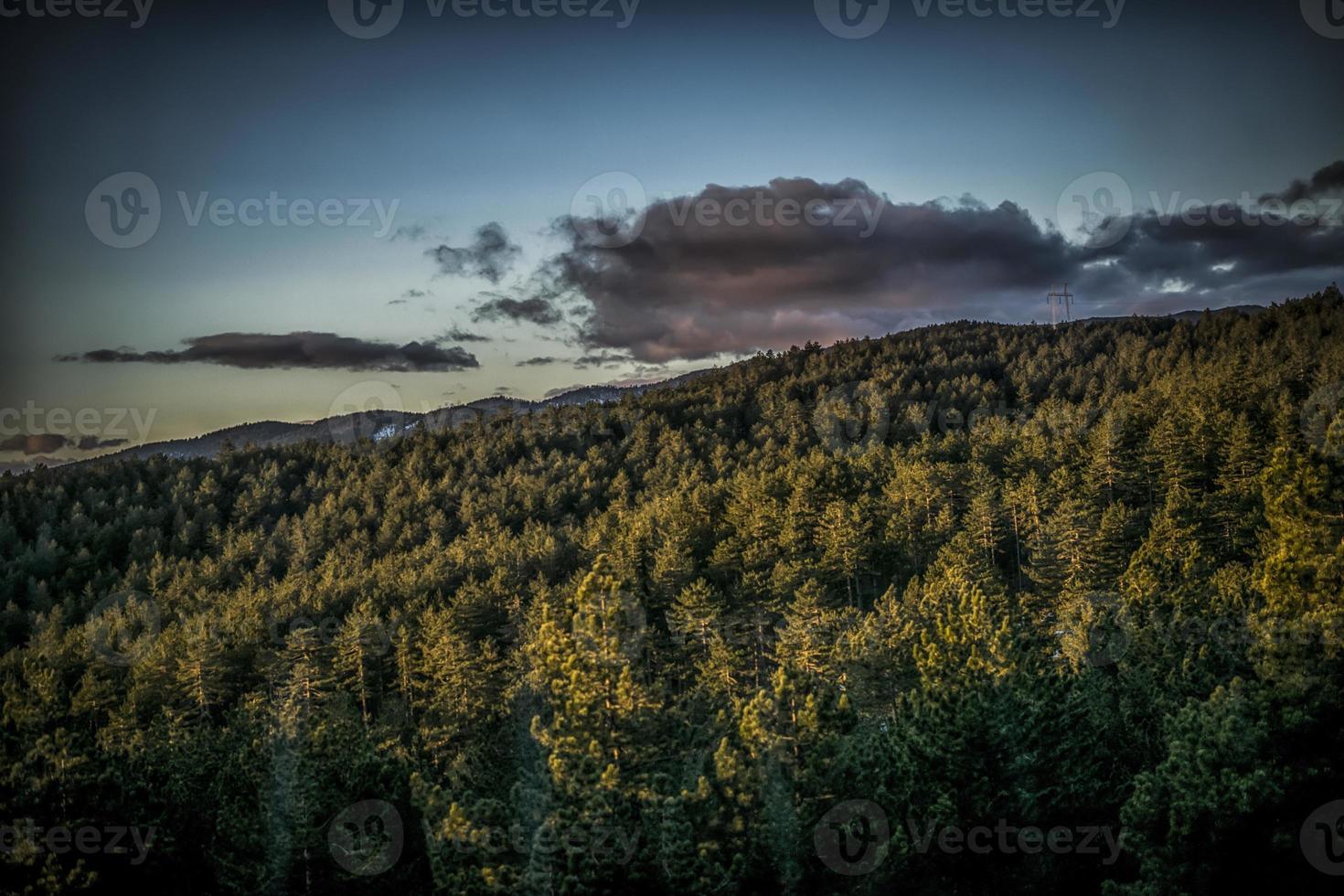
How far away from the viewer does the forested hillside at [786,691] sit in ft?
70.4

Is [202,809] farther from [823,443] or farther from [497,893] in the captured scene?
[823,443]

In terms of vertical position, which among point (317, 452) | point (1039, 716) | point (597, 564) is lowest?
point (1039, 716)

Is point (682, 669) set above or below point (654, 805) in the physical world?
below

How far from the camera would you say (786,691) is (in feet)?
82.4

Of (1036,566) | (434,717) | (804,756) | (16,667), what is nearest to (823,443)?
(1036,566)

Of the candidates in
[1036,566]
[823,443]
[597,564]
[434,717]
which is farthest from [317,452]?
[597,564]

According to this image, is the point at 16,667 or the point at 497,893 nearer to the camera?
the point at 497,893

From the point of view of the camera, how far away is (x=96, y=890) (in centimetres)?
2256

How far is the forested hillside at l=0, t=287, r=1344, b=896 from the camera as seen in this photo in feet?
70.4

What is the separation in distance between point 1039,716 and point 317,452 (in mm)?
167949

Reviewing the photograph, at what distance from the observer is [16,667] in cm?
6956

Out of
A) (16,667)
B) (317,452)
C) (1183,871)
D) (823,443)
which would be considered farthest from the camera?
(317,452)

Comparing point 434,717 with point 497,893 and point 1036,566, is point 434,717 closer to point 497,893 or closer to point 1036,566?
point 497,893

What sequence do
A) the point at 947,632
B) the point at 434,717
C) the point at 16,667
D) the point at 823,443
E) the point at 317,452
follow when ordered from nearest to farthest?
the point at 947,632, the point at 434,717, the point at 16,667, the point at 823,443, the point at 317,452
